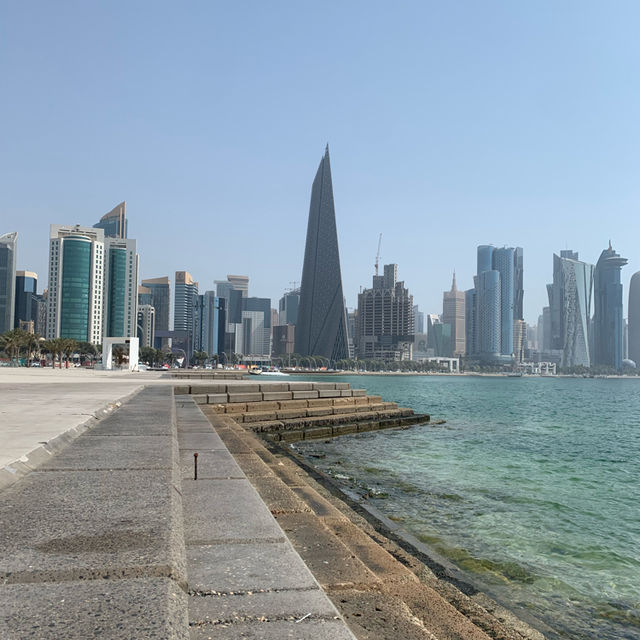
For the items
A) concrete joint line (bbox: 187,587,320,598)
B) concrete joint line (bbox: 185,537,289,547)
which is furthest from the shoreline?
concrete joint line (bbox: 187,587,320,598)

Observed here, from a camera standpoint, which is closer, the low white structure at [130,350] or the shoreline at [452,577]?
the shoreline at [452,577]

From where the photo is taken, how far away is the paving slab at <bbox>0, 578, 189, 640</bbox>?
116 inches

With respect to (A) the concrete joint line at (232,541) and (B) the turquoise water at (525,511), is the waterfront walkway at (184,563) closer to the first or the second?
(A) the concrete joint line at (232,541)

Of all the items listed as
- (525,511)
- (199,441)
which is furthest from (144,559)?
(525,511)

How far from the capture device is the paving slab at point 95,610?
116 inches

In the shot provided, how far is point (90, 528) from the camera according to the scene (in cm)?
488

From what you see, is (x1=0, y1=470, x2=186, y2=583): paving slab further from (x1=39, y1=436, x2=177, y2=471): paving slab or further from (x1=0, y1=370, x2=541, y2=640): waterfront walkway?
(x1=39, y1=436, x2=177, y2=471): paving slab

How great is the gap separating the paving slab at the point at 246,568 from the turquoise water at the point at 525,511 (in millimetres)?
4817

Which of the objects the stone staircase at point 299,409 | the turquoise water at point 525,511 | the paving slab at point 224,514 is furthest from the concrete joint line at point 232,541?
the stone staircase at point 299,409

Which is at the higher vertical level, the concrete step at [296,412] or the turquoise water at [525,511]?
the concrete step at [296,412]

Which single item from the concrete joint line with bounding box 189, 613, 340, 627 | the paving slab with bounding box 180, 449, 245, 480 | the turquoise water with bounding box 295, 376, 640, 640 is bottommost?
the turquoise water with bounding box 295, 376, 640, 640

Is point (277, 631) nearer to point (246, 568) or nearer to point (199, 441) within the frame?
point (246, 568)

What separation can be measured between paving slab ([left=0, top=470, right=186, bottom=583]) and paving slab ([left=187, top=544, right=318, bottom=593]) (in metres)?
0.20

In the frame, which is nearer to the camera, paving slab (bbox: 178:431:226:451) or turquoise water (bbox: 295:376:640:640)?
turquoise water (bbox: 295:376:640:640)
